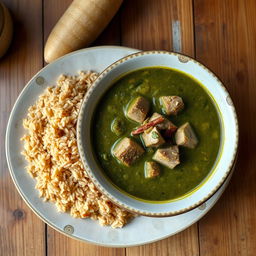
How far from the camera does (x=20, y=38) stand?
2.93 metres

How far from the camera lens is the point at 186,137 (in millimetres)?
2377

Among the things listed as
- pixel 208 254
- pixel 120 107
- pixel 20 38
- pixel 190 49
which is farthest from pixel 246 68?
pixel 20 38

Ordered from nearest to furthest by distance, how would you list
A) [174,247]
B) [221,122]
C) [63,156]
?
[221,122] < [63,156] < [174,247]

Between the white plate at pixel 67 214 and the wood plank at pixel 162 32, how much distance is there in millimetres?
249

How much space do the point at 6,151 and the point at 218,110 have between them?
1396mm

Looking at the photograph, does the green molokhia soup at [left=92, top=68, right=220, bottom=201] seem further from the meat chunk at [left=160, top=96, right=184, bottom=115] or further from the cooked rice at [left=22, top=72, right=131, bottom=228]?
the cooked rice at [left=22, top=72, right=131, bottom=228]

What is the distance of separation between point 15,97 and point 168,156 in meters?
1.21

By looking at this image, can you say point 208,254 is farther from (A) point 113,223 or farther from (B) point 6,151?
(B) point 6,151

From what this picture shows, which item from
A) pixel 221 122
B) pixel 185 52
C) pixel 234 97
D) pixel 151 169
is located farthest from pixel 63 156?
pixel 234 97

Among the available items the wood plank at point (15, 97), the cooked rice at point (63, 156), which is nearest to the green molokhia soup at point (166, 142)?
the cooked rice at point (63, 156)

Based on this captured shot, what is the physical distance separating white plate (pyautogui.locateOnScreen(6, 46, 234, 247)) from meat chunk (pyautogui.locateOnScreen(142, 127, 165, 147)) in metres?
0.54

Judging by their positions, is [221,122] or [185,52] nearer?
[221,122]

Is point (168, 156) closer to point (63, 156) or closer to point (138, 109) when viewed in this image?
point (138, 109)

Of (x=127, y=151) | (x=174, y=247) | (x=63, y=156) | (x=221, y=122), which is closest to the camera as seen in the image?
(x=127, y=151)
